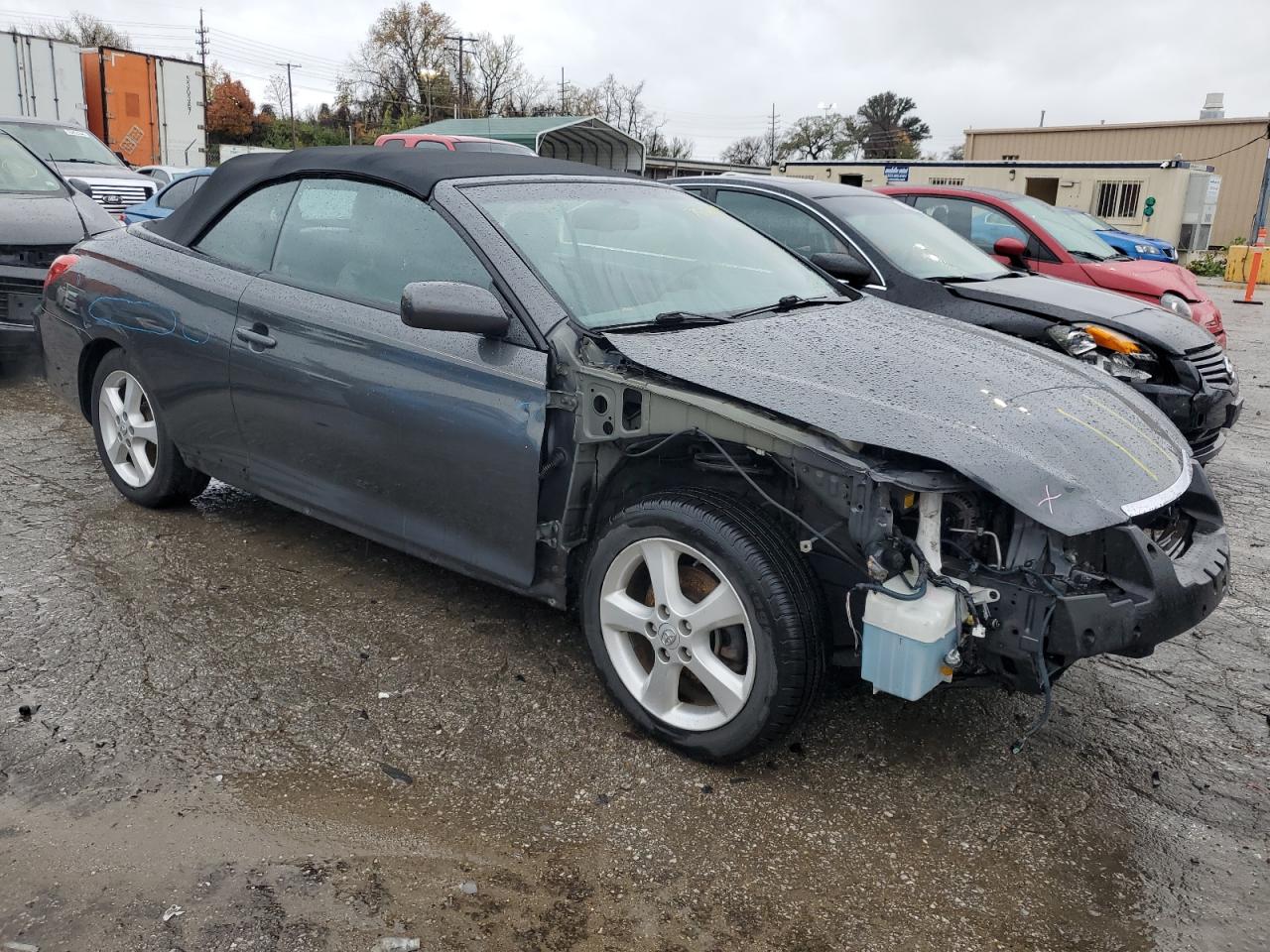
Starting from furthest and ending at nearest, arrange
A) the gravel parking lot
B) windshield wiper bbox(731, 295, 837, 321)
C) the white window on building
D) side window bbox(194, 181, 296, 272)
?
the white window on building, side window bbox(194, 181, 296, 272), windshield wiper bbox(731, 295, 837, 321), the gravel parking lot

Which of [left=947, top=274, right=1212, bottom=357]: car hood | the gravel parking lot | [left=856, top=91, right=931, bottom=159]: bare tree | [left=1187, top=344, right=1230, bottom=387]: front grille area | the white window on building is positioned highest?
[left=856, top=91, right=931, bottom=159]: bare tree

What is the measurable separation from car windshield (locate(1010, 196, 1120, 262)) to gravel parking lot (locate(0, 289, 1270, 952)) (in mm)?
4918

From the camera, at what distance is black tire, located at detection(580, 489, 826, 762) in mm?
2695

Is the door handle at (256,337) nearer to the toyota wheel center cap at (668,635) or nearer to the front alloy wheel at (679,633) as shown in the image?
the front alloy wheel at (679,633)

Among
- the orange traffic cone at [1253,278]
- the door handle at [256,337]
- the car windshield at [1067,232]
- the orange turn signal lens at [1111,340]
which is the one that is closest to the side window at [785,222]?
the orange turn signal lens at [1111,340]

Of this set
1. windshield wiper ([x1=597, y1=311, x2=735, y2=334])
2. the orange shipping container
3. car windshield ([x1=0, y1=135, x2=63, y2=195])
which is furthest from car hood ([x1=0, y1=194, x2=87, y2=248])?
the orange shipping container

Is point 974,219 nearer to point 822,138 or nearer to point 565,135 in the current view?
point 565,135

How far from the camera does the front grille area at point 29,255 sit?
22.8 ft

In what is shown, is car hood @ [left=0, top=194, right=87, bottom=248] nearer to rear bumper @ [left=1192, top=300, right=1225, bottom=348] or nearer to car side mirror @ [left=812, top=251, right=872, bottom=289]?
car side mirror @ [left=812, top=251, right=872, bottom=289]

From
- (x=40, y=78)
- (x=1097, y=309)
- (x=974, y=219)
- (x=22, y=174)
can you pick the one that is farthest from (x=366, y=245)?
(x=40, y=78)

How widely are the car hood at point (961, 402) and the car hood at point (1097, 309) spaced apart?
7.71ft

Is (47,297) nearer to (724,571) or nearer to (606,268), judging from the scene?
(606,268)

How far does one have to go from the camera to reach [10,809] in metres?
2.64

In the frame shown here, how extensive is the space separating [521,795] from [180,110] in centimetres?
2085
